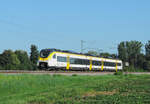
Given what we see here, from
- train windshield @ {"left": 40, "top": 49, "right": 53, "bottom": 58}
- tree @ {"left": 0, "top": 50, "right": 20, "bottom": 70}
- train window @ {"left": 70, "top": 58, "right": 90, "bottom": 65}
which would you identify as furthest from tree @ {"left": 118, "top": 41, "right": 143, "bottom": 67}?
train windshield @ {"left": 40, "top": 49, "right": 53, "bottom": 58}

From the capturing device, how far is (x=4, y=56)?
107 m

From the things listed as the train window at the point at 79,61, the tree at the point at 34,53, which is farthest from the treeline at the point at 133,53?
the train window at the point at 79,61

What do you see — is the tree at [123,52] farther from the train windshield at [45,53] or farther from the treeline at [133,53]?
the train windshield at [45,53]

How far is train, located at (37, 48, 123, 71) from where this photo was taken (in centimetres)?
3720

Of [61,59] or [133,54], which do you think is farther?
[133,54]

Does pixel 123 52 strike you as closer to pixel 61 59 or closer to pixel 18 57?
pixel 18 57

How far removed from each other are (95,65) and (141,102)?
40149 mm

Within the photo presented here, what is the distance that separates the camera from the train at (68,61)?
37.2 meters

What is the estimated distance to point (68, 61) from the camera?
41.0 metres

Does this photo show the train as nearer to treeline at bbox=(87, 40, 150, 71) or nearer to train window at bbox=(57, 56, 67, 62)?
train window at bbox=(57, 56, 67, 62)

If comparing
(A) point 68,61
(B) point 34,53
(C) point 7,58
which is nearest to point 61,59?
(A) point 68,61

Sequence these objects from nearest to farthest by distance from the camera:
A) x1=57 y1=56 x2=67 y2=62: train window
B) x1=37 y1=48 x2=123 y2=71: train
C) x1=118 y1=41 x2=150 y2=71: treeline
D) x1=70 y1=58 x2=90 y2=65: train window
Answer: x1=37 y1=48 x2=123 y2=71: train < x1=57 y1=56 x2=67 y2=62: train window < x1=70 y1=58 x2=90 y2=65: train window < x1=118 y1=41 x2=150 y2=71: treeline

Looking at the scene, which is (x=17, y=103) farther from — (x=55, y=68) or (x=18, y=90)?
(x=55, y=68)

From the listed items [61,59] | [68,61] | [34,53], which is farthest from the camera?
[34,53]
